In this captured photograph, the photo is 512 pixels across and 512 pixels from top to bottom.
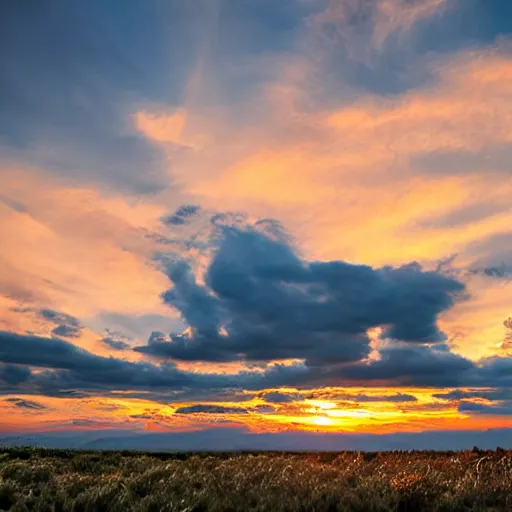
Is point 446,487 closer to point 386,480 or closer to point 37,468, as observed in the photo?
point 386,480

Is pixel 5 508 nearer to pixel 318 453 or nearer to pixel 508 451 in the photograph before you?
pixel 318 453

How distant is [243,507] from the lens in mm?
17531

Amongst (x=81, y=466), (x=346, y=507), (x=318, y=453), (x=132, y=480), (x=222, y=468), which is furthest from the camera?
(x=318, y=453)

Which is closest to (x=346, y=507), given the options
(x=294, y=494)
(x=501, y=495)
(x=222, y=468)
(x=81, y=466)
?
(x=294, y=494)

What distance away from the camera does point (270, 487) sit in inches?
750

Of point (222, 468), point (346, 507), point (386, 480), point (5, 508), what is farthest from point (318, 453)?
point (5, 508)

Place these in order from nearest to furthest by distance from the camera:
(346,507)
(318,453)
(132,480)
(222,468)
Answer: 1. (346,507)
2. (132,480)
3. (222,468)
4. (318,453)

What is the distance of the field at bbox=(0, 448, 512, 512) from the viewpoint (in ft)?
57.5

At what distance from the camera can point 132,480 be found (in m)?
20.3

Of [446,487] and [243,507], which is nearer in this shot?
[243,507]

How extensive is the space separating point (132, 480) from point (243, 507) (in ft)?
16.2

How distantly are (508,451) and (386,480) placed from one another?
1160 cm

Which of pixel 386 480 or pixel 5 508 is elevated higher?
pixel 386 480

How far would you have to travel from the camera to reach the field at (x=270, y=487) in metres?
17.5
